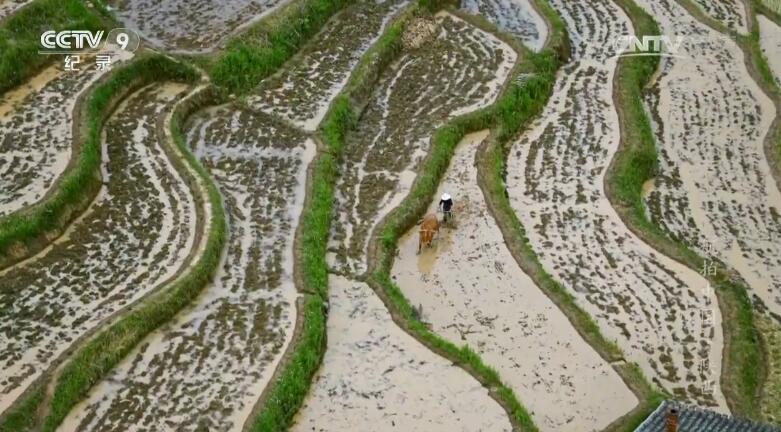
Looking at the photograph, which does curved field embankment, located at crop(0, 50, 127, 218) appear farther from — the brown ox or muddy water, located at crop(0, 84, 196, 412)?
the brown ox

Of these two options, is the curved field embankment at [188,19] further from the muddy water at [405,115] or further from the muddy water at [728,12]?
the muddy water at [728,12]

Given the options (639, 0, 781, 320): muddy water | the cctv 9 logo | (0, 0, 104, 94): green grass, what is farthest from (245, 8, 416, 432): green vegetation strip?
(639, 0, 781, 320): muddy water

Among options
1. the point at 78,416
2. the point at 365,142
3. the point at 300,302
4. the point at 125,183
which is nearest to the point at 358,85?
the point at 365,142

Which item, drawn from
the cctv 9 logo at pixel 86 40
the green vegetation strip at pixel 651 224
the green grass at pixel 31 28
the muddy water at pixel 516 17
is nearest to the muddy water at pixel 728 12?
the green vegetation strip at pixel 651 224

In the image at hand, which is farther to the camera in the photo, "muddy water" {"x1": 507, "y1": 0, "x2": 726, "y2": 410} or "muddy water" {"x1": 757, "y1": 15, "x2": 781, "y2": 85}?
"muddy water" {"x1": 757, "y1": 15, "x2": 781, "y2": 85}

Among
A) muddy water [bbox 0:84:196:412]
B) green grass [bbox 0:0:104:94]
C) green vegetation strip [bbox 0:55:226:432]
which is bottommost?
green vegetation strip [bbox 0:55:226:432]

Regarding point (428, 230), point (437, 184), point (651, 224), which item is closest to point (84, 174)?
point (428, 230)

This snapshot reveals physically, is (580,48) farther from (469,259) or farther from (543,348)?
(543,348)

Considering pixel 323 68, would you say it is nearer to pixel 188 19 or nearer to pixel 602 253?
pixel 188 19
